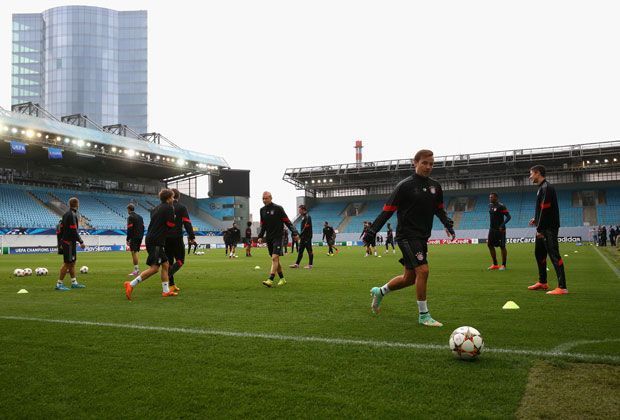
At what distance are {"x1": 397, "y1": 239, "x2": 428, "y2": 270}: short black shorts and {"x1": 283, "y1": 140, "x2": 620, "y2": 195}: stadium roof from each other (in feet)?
186

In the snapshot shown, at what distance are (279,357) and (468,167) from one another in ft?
199

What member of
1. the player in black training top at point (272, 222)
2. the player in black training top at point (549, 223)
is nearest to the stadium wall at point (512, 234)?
the player in black training top at point (272, 222)

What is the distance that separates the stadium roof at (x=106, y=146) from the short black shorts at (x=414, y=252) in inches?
1721

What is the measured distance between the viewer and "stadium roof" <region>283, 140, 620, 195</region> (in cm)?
5597

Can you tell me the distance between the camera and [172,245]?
33.0ft

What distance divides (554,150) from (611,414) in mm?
60276

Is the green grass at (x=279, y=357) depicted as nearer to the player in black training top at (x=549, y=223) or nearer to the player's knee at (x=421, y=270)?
the player in black training top at (x=549, y=223)

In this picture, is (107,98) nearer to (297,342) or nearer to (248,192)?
(248,192)

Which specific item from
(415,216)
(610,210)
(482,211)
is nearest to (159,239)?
(415,216)

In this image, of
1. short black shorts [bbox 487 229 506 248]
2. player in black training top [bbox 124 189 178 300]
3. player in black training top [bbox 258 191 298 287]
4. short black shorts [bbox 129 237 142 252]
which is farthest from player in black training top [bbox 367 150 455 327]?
short black shorts [bbox 129 237 142 252]

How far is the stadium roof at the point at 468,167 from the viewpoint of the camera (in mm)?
55969

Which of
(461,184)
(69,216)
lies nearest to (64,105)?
(461,184)

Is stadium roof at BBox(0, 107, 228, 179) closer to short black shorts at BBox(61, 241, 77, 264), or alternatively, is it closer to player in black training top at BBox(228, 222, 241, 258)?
player in black training top at BBox(228, 222, 241, 258)

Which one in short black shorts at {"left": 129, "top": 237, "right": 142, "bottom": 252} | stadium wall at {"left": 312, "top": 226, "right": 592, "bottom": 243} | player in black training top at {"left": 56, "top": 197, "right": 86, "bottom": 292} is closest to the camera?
player in black training top at {"left": 56, "top": 197, "right": 86, "bottom": 292}
